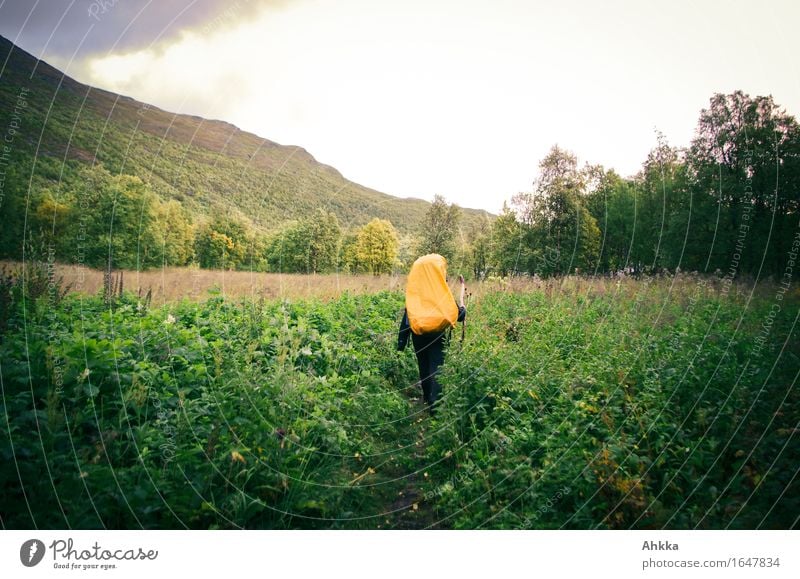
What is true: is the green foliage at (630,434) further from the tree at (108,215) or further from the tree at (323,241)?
the tree at (108,215)

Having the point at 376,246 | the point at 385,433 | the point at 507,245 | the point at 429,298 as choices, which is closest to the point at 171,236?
the point at 376,246

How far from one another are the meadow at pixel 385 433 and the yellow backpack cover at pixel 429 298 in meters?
0.57

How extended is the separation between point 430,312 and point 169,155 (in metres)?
4.05

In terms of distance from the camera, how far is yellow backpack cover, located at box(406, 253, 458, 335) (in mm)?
5203

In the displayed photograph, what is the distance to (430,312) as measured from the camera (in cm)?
532

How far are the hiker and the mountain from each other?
208 centimetres

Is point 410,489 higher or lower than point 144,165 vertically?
lower

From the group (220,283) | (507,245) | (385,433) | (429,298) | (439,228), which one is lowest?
(385,433)

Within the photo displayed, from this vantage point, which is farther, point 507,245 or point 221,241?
point 507,245

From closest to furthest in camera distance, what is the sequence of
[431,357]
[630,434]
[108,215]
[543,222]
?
[630,434]
[108,215]
[431,357]
[543,222]

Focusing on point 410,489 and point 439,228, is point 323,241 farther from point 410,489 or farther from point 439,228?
point 410,489
